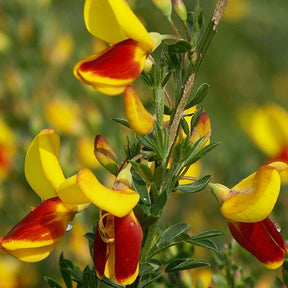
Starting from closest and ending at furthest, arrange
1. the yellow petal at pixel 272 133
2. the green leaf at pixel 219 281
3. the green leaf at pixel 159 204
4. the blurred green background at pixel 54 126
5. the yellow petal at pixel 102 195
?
the yellow petal at pixel 102 195 < the green leaf at pixel 159 204 < the green leaf at pixel 219 281 < the blurred green background at pixel 54 126 < the yellow petal at pixel 272 133

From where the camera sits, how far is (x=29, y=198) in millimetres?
2760

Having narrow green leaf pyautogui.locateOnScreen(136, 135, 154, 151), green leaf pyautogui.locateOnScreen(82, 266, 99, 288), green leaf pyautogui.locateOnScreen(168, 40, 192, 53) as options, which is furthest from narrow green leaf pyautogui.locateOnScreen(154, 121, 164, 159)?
green leaf pyautogui.locateOnScreen(82, 266, 99, 288)

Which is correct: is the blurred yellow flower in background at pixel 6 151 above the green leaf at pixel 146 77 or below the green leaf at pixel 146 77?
below

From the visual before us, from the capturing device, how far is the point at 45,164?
44.8 inches

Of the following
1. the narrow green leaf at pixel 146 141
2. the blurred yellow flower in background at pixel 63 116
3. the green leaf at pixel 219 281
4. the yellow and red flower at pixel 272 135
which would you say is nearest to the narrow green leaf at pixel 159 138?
the narrow green leaf at pixel 146 141

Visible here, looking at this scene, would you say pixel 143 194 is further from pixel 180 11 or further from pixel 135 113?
pixel 180 11

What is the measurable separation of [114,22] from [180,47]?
4.2 inches

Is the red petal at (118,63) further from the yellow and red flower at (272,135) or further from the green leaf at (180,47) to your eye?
the yellow and red flower at (272,135)

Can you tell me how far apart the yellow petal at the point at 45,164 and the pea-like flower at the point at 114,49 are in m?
0.16

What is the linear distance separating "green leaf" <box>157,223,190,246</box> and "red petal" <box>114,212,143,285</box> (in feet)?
0.47

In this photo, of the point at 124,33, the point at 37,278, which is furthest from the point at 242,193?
the point at 37,278

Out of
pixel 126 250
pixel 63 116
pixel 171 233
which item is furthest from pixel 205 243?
pixel 63 116

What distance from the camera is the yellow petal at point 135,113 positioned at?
1047 mm

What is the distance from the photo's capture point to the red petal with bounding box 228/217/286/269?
1.08m
